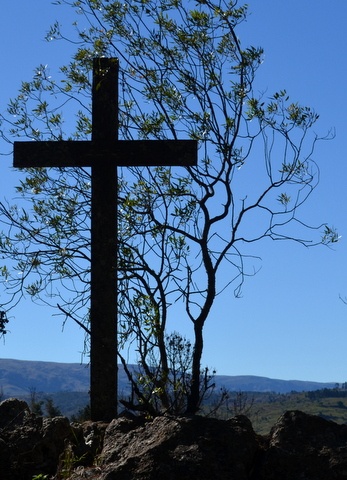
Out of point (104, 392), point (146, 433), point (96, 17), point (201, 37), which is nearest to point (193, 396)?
point (104, 392)

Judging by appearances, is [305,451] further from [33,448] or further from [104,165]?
[104,165]

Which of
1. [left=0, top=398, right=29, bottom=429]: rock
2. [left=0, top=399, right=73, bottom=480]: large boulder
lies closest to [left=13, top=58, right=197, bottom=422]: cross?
[left=0, top=398, right=29, bottom=429]: rock

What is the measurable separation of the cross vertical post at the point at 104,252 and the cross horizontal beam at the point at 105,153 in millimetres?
78

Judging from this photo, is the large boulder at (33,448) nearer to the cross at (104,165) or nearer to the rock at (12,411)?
the rock at (12,411)

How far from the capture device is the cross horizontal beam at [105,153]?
13.3m

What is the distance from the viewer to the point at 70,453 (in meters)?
11.0

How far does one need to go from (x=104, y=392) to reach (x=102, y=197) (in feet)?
8.33

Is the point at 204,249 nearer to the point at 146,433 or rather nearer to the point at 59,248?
the point at 59,248

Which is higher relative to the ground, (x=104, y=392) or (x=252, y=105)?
(x=252, y=105)

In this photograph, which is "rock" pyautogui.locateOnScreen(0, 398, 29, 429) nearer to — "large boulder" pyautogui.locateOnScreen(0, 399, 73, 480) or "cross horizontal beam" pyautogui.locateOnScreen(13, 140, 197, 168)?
"large boulder" pyautogui.locateOnScreen(0, 399, 73, 480)

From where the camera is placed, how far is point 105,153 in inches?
536

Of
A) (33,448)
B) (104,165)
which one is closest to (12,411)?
(33,448)

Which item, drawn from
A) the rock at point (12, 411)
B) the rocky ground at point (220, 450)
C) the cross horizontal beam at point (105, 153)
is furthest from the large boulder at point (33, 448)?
the cross horizontal beam at point (105, 153)

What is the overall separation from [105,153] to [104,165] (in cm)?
17
